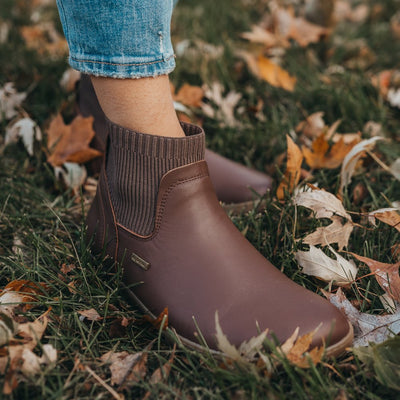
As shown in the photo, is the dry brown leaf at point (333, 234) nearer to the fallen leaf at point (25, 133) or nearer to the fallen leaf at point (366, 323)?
the fallen leaf at point (366, 323)

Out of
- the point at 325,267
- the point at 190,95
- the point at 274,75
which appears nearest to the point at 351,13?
the point at 274,75

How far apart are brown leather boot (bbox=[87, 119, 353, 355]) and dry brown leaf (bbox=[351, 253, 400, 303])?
0.58 feet

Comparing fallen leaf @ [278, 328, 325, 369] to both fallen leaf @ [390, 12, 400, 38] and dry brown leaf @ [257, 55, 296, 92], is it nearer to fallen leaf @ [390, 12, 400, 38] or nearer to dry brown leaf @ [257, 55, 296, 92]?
dry brown leaf @ [257, 55, 296, 92]

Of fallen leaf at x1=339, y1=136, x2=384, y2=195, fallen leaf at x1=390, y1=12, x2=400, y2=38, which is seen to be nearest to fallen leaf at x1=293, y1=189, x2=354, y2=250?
fallen leaf at x1=339, y1=136, x2=384, y2=195

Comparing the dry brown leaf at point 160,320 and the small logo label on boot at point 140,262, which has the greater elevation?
the small logo label on boot at point 140,262

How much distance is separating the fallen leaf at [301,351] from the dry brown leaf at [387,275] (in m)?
0.27

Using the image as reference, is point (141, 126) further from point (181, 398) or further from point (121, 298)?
point (181, 398)

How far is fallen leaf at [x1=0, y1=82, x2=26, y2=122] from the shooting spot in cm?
170

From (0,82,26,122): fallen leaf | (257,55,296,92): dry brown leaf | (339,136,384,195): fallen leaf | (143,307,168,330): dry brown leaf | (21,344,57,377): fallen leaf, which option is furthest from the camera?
(257,55,296,92): dry brown leaf

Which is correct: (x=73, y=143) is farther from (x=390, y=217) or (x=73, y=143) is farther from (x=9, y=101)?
(x=390, y=217)

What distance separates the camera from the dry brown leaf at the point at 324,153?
4.80 ft

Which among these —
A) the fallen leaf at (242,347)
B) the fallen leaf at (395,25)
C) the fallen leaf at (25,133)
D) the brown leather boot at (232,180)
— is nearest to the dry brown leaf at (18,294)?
the fallen leaf at (242,347)

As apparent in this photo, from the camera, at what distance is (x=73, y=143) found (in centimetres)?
153

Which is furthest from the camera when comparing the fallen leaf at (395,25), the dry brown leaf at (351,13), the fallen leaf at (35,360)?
the dry brown leaf at (351,13)
